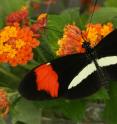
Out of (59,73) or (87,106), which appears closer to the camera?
(59,73)

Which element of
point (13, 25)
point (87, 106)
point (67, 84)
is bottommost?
point (87, 106)

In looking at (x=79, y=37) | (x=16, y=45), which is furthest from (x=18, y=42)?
(x=79, y=37)

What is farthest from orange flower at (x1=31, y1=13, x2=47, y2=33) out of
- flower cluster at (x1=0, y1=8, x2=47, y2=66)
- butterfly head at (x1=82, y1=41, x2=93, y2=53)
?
butterfly head at (x1=82, y1=41, x2=93, y2=53)

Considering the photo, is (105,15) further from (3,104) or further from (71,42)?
(3,104)

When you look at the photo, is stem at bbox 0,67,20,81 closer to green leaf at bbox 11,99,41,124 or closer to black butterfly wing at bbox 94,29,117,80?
green leaf at bbox 11,99,41,124

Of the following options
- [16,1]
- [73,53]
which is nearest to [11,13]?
[16,1]

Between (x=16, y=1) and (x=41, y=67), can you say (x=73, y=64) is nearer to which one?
(x=41, y=67)

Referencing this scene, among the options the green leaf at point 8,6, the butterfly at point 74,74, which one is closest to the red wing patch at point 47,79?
the butterfly at point 74,74
